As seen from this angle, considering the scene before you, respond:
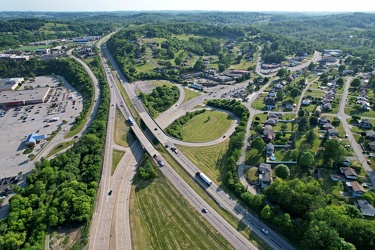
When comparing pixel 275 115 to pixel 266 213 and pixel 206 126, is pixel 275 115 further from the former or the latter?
pixel 266 213

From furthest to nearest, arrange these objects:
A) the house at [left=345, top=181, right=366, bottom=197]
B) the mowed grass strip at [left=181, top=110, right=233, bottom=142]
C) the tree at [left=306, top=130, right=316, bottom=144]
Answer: the mowed grass strip at [left=181, top=110, right=233, bottom=142] → the tree at [left=306, top=130, right=316, bottom=144] → the house at [left=345, top=181, right=366, bottom=197]

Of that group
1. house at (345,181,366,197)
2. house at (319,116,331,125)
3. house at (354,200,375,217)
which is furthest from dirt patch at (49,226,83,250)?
house at (319,116,331,125)

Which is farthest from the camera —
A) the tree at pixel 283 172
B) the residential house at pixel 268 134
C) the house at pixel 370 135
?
the house at pixel 370 135

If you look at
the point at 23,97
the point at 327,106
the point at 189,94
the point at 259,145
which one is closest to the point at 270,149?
the point at 259,145

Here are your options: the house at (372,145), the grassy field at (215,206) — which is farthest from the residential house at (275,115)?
the grassy field at (215,206)

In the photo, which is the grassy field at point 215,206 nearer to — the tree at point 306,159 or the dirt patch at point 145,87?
the tree at point 306,159

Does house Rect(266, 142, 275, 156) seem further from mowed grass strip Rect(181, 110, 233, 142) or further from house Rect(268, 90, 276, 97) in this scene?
house Rect(268, 90, 276, 97)
